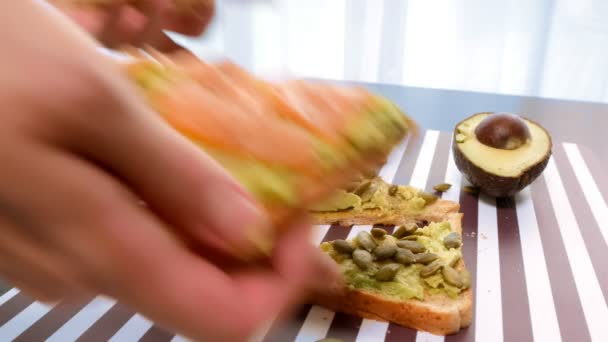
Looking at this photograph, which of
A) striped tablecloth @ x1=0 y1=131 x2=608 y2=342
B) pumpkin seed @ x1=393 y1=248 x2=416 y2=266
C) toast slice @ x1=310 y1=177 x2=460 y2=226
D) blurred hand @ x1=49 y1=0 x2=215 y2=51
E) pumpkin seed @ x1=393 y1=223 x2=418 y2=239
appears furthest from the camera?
toast slice @ x1=310 y1=177 x2=460 y2=226

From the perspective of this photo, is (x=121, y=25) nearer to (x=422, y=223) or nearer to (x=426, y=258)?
(x=426, y=258)

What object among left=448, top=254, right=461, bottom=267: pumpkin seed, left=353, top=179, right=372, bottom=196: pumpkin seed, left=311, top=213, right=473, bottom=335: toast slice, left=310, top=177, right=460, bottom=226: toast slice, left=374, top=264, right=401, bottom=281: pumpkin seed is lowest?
left=311, top=213, right=473, bottom=335: toast slice

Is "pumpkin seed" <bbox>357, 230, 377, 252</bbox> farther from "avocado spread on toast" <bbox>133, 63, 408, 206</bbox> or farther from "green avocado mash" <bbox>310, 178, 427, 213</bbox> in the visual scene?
"avocado spread on toast" <bbox>133, 63, 408, 206</bbox>

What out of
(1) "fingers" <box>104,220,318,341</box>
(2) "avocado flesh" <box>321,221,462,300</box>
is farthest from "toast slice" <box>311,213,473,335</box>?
(1) "fingers" <box>104,220,318,341</box>

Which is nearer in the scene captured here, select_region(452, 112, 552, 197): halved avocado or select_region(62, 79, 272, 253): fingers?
select_region(62, 79, 272, 253): fingers

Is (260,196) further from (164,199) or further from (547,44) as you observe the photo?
(547,44)

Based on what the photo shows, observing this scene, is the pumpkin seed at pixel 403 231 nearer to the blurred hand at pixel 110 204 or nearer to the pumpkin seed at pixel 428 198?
the pumpkin seed at pixel 428 198
